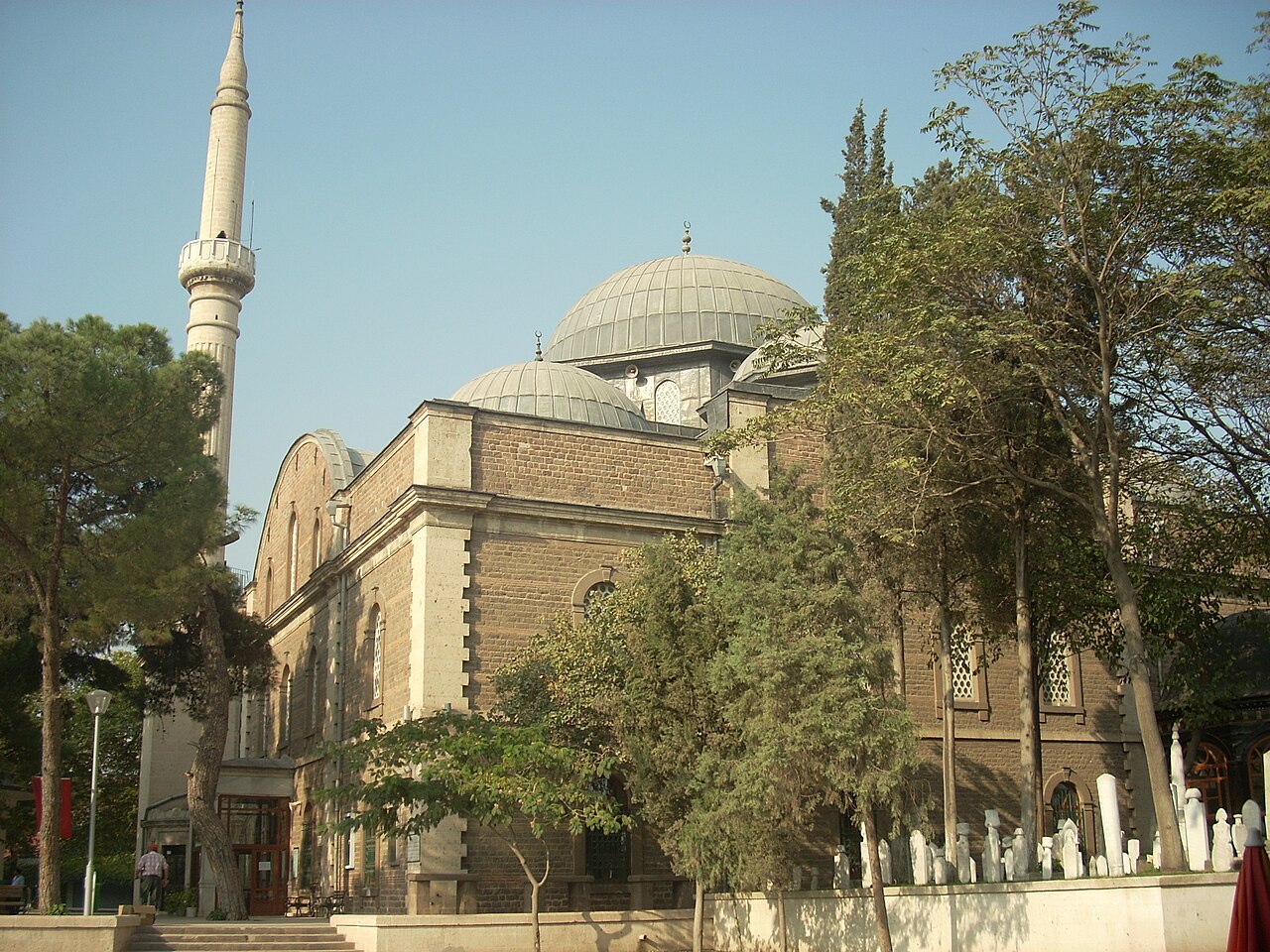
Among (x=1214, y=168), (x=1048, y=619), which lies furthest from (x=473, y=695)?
(x=1214, y=168)

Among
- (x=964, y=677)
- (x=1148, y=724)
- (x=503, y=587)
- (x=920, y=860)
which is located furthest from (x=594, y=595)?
(x=1148, y=724)

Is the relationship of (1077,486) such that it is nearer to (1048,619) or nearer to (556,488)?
(1048,619)

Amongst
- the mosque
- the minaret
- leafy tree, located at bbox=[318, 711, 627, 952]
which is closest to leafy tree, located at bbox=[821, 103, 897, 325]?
the mosque

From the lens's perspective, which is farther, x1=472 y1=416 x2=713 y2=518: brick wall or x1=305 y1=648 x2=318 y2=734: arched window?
x1=305 y1=648 x2=318 y2=734: arched window

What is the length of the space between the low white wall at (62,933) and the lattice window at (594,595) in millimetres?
8149

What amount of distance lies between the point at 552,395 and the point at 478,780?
11.5 m

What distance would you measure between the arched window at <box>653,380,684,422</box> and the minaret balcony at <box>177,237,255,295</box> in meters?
14.9

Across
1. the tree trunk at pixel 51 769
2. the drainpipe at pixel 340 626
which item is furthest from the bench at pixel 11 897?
the drainpipe at pixel 340 626

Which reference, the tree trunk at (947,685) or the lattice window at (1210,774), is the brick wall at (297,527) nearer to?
the tree trunk at (947,685)

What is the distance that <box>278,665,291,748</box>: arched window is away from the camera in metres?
29.8

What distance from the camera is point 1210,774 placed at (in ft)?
81.5

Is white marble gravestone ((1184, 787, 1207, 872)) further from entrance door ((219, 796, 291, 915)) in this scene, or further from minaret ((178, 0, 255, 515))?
minaret ((178, 0, 255, 515))

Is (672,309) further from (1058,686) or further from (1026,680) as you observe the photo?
(1026,680)

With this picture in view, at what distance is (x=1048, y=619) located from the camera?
20281mm
